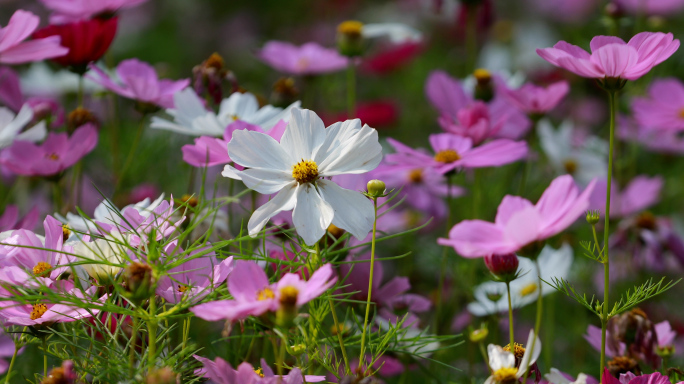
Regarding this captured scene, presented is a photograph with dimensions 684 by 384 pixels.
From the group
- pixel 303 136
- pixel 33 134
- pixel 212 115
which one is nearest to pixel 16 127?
pixel 33 134

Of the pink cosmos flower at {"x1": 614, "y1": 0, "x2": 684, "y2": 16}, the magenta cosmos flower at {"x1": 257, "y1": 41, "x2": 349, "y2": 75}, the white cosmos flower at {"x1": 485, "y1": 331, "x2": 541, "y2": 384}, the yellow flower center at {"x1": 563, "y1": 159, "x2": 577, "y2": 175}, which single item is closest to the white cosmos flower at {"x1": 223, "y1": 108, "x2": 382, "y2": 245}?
the white cosmos flower at {"x1": 485, "y1": 331, "x2": 541, "y2": 384}

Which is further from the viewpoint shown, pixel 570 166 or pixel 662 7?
pixel 662 7

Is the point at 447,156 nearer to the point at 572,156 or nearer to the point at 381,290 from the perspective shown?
the point at 381,290

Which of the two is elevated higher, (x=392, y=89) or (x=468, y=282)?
(x=468, y=282)

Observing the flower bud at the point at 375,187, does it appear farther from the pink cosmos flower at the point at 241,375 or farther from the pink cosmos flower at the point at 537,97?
the pink cosmos flower at the point at 537,97

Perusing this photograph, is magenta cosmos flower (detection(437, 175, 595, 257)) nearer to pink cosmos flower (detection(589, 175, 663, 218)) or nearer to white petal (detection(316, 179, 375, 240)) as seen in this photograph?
white petal (detection(316, 179, 375, 240))

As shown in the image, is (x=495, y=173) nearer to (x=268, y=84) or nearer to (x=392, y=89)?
(x=392, y=89)

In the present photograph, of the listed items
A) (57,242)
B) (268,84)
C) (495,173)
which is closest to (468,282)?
(495,173)
